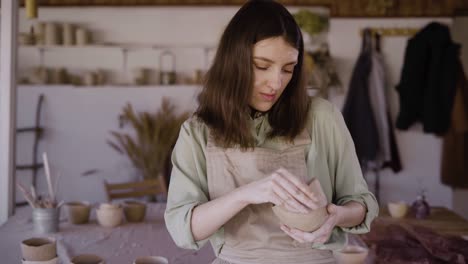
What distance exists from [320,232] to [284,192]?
160 millimetres

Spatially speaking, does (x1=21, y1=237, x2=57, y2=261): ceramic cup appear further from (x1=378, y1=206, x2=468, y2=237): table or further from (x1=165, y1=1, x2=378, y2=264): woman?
(x1=378, y1=206, x2=468, y2=237): table

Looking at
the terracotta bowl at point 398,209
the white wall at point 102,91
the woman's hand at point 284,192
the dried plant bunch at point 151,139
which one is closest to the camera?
the woman's hand at point 284,192

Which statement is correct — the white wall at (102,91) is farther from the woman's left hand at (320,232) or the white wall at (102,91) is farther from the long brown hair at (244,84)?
the woman's left hand at (320,232)

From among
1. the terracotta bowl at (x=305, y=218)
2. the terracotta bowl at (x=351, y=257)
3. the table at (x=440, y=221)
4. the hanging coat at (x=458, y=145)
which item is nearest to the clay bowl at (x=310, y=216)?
the terracotta bowl at (x=305, y=218)

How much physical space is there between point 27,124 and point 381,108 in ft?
11.3

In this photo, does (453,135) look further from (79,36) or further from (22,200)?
(22,200)

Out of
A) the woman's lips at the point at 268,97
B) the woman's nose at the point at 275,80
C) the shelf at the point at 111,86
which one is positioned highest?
the woman's nose at the point at 275,80

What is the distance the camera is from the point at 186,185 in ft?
4.92

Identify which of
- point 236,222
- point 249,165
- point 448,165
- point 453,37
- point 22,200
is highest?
point 453,37

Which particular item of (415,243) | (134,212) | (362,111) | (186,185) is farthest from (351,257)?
(362,111)

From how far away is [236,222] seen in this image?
1507mm

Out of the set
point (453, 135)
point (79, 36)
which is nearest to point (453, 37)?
point (453, 135)

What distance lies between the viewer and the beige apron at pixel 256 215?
1.48m

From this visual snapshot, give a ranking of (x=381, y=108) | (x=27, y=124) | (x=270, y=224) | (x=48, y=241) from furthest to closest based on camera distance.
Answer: (x=27, y=124), (x=381, y=108), (x=48, y=241), (x=270, y=224)
